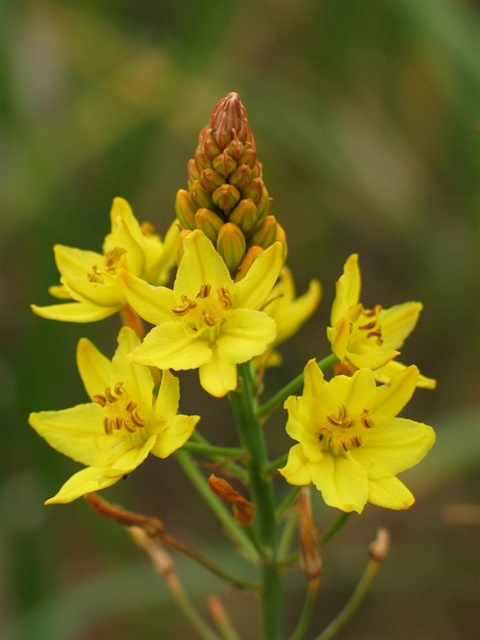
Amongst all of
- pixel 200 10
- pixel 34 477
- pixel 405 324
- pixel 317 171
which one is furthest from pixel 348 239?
pixel 405 324

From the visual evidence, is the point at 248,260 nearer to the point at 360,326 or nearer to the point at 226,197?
the point at 226,197

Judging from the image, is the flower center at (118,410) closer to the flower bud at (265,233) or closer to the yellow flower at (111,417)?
the yellow flower at (111,417)

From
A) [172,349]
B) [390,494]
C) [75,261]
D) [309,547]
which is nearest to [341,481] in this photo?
[390,494]

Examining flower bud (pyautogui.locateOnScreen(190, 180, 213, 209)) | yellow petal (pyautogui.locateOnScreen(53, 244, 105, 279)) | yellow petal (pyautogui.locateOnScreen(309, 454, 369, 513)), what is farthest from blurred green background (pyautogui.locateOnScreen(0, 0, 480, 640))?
flower bud (pyautogui.locateOnScreen(190, 180, 213, 209))

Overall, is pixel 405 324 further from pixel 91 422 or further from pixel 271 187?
pixel 271 187

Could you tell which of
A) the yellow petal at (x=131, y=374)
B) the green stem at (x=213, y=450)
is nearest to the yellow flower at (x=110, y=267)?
the yellow petal at (x=131, y=374)

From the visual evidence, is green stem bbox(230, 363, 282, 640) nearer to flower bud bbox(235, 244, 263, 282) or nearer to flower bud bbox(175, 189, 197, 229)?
flower bud bbox(235, 244, 263, 282)

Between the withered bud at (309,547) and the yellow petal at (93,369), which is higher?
the yellow petal at (93,369)
